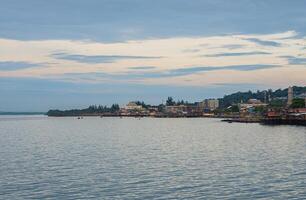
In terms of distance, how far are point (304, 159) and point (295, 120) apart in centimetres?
10291

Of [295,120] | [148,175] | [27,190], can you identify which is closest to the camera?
[27,190]

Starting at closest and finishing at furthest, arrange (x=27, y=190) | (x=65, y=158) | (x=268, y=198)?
(x=268, y=198), (x=27, y=190), (x=65, y=158)

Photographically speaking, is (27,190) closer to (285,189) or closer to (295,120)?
(285,189)

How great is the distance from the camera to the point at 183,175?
37.1 metres

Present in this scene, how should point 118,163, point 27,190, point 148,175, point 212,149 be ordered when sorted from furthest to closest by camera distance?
point 212,149
point 118,163
point 148,175
point 27,190

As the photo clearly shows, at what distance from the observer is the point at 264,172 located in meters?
38.6

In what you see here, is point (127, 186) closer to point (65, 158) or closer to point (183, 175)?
point (183, 175)

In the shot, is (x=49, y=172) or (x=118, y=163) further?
(x=118, y=163)

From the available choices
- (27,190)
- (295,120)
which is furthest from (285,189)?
(295,120)

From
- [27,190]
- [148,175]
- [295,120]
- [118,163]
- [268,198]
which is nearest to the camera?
[268,198]

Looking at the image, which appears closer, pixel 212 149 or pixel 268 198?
pixel 268 198

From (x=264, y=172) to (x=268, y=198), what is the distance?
10121 millimetres

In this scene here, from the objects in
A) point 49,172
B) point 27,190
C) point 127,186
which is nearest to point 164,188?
point 127,186

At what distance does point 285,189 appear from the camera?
31.2 m
